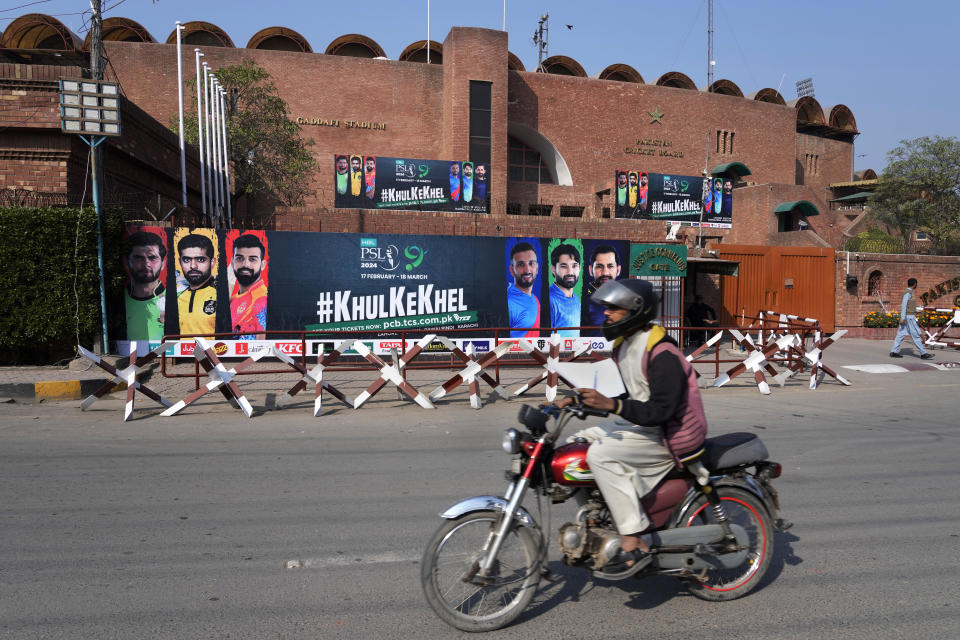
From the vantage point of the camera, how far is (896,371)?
49.9 feet

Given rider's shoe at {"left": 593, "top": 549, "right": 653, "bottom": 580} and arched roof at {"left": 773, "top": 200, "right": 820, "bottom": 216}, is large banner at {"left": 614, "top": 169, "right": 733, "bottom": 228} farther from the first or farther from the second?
rider's shoe at {"left": 593, "top": 549, "right": 653, "bottom": 580}

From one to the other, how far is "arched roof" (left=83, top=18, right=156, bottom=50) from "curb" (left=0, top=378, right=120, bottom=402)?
142ft

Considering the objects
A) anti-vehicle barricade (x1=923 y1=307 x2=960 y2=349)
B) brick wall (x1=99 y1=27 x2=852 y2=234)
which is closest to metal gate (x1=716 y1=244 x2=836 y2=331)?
anti-vehicle barricade (x1=923 y1=307 x2=960 y2=349)

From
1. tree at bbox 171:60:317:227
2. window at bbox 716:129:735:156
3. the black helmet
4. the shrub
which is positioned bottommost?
the shrub

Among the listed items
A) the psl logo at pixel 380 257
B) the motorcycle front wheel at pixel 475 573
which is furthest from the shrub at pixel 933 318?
the motorcycle front wheel at pixel 475 573

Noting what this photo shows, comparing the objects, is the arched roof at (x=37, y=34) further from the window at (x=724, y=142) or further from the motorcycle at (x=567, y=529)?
the motorcycle at (x=567, y=529)

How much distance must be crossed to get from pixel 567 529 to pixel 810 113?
68581mm

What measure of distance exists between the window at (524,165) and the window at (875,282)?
26385 millimetres

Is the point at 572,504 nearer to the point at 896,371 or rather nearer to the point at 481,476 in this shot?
the point at 481,476

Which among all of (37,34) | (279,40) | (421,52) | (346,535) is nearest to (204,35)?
(279,40)

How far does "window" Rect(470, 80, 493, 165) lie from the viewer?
132 ft

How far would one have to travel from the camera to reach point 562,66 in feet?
177

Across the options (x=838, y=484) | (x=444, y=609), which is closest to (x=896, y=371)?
(x=838, y=484)

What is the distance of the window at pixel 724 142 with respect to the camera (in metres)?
51.0
